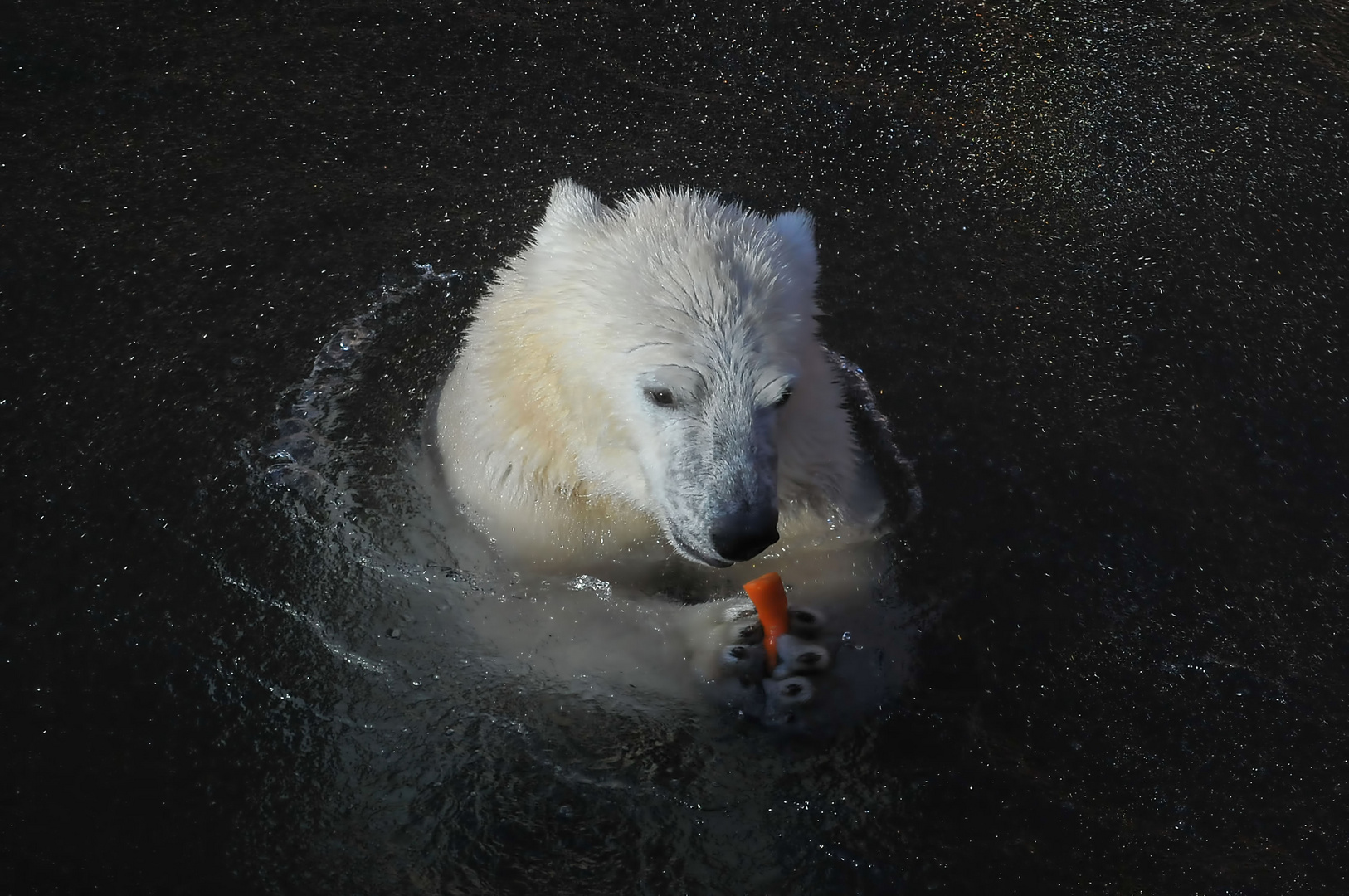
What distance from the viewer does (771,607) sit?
2322 mm

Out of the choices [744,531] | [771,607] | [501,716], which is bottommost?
[501,716]

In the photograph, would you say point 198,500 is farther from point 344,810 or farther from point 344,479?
point 344,810

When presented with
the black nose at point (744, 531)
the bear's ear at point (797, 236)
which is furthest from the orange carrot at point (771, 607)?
the bear's ear at point (797, 236)

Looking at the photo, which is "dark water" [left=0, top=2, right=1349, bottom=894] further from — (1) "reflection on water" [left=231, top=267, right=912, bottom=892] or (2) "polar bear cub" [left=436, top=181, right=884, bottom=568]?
(2) "polar bear cub" [left=436, top=181, right=884, bottom=568]

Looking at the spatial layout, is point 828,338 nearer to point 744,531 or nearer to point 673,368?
point 673,368

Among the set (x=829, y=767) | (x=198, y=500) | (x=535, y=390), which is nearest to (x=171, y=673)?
(x=198, y=500)

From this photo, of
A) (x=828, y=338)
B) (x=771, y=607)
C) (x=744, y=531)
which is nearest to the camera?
(x=744, y=531)

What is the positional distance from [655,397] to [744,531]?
34cm

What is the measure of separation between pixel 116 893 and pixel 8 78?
122 inches

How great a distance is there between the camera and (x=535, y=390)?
2344mm

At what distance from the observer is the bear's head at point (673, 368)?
2.08 meters

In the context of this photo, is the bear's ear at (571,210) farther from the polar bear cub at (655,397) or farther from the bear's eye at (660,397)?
the bear's eye at (660,397)

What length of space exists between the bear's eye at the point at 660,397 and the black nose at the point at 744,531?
273 millimetres

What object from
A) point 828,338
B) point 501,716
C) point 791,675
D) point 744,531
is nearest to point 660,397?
point 744,531
